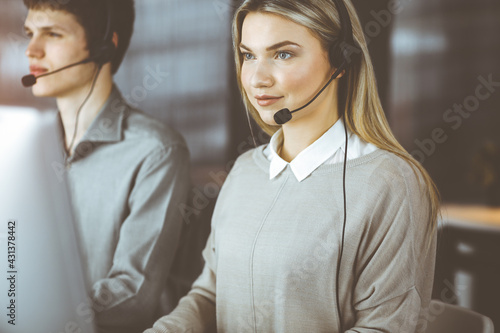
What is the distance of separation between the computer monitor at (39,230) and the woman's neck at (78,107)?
2.10 ft

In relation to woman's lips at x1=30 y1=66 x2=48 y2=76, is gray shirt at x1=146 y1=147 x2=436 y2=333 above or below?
below

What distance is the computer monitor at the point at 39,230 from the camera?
25.1 inches

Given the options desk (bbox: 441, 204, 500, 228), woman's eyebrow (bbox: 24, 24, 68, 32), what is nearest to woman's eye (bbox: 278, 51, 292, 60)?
woman's eyebrow (bbox: 24, 24, 68, 32)

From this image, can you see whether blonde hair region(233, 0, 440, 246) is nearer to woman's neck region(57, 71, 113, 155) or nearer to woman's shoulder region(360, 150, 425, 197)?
woman's shoulder region(360, 150, 425, 197)

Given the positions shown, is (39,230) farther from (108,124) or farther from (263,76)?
(108,124)

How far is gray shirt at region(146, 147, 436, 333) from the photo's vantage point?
0.91 m

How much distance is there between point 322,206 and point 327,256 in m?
0.10

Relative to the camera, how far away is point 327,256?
3.12 ft

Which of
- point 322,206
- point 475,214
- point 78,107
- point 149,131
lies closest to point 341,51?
point 322,206

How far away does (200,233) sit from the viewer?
4.36 feet

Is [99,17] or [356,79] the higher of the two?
[99,17]

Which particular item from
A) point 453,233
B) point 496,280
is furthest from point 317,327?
point 453,233

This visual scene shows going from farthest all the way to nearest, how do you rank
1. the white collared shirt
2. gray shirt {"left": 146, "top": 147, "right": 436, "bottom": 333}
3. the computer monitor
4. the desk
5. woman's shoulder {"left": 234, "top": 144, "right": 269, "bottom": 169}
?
the desk → woman's shoulder {"left": 234, "top": 144, "right": 269, "bottom": 169} → the white collared shirt → gray shirt {"left": 146, "top": 147, "right": 436, "bottom": 333} → the computer monitor

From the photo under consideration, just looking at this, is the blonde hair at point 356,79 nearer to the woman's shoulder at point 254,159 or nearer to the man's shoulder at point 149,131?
the woman's shoulder at point 254,159
